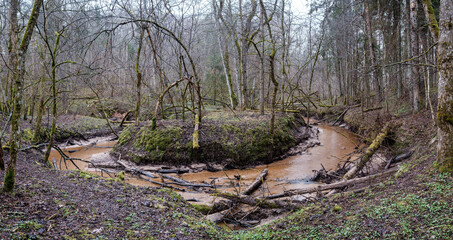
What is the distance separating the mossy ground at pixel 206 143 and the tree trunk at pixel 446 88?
6.41 metres

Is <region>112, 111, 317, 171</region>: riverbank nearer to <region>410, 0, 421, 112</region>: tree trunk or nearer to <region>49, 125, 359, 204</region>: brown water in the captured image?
<region>49, 125, 359, 204</region>: brown water

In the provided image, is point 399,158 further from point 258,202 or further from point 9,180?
point 9,180

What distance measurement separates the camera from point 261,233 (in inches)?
168

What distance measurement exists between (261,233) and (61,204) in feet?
9.71

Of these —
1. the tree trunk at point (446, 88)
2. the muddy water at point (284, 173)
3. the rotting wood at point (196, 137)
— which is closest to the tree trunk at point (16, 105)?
the muddy water at point (284, 173)

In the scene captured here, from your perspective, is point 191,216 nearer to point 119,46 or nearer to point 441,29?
point 119,46

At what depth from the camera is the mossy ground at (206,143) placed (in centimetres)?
986

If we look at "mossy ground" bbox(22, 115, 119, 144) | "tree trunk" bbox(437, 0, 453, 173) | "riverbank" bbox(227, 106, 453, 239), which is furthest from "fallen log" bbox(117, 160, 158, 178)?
"tree trunk" bbox(437, 0, 453, 173)

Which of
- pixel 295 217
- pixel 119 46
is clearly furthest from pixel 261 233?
pixel 119 46

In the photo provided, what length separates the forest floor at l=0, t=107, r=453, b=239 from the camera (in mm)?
3102

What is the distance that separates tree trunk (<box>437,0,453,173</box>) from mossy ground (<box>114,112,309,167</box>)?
641 centimetres

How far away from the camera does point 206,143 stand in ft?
32.9

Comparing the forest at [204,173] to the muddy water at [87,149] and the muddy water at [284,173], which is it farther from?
the muddy water at [87,149]

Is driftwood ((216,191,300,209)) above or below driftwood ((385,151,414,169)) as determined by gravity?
below
